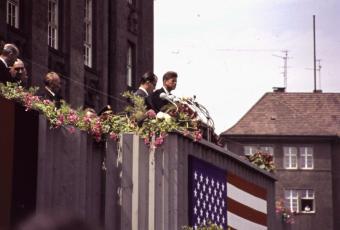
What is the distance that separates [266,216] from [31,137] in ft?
32.0

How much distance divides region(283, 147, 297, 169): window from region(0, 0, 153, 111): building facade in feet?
163

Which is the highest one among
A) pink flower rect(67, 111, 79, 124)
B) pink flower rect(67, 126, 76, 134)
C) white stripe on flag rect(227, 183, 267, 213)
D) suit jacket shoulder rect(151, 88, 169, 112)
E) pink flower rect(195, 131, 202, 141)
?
suit jacket shoulder rect(151, 88, 169, 112)

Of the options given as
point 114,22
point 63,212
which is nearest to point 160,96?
point 63,212

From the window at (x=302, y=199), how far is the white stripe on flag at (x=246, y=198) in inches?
2577

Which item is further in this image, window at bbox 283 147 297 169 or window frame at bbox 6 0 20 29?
window at bbox 283 147 297 169

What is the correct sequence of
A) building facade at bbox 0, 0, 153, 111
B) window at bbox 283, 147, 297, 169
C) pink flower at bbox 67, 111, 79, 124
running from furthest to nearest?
1. window at bbox 283, 147, 297, 169
2. building facade at bbox 0, 0, 153, 111
3. pink flower at bbox 67, 111, 79, 124

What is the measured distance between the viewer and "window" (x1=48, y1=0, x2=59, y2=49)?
24.6 meters

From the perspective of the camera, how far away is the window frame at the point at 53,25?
24562mm

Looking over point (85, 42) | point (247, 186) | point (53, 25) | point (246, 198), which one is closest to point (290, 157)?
point (85, 42)

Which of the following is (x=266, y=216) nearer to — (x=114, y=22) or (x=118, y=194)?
(x=118, y=194)

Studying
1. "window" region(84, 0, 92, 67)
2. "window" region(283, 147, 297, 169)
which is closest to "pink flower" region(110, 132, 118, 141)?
"window" region(84, 0, 92, 67)

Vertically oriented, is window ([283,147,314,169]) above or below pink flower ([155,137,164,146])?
above

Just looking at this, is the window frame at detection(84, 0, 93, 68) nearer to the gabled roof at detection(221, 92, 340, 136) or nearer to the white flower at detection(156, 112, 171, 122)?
the white flower at detection(156, 112, 171, 122)

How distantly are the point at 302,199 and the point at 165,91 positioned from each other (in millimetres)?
72387
